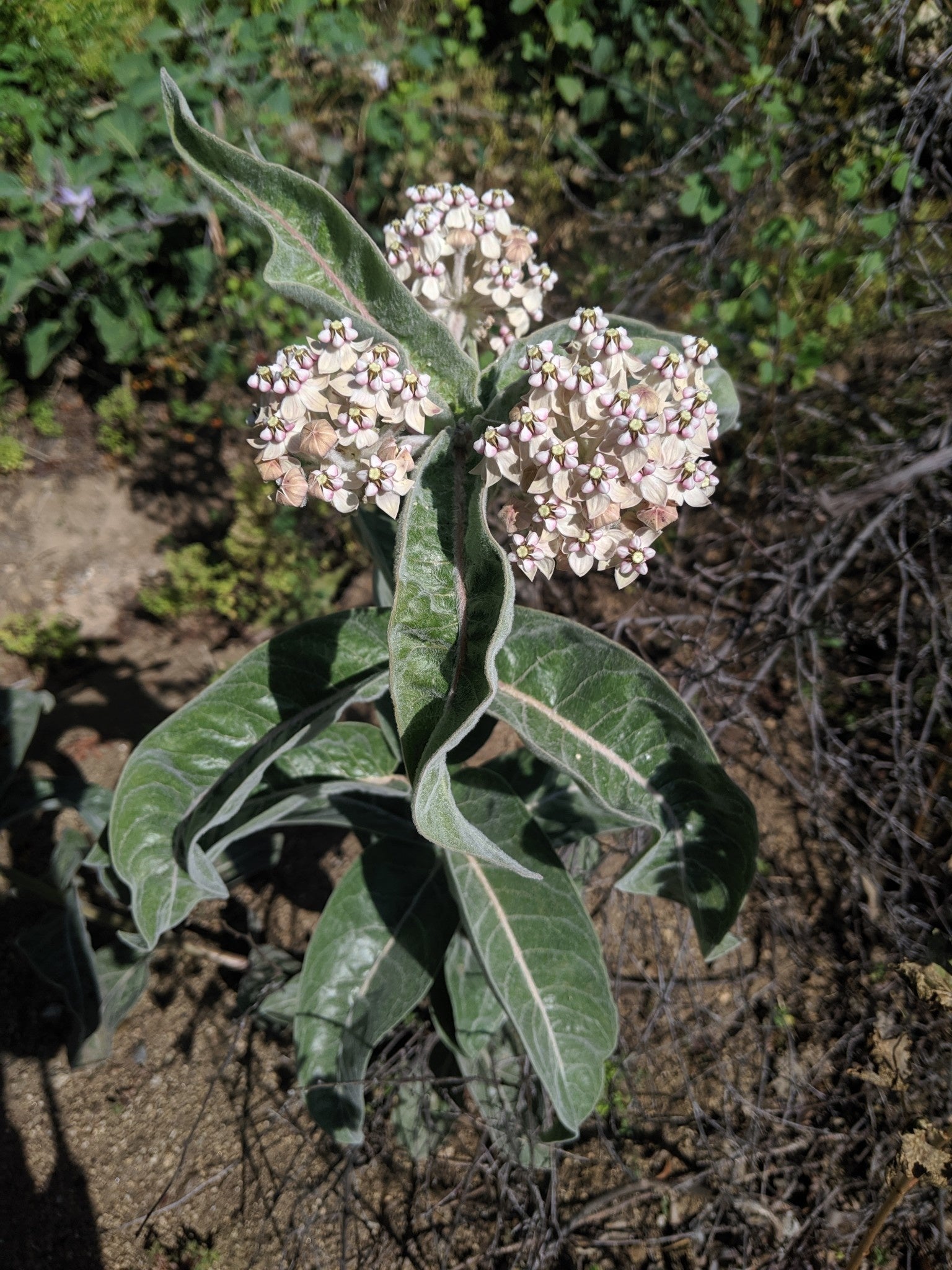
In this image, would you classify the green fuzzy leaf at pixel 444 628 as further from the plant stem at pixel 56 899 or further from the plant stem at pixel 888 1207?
the plant stem at pixel 56 899

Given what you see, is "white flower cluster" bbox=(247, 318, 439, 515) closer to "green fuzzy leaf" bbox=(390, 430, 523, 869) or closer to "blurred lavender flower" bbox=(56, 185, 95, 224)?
"green fuzzy leaf" bbox=(390, 430, 523, 869)

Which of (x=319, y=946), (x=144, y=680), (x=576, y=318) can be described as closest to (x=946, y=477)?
(x=576, y=318)

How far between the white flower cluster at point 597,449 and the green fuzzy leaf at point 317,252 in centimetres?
21

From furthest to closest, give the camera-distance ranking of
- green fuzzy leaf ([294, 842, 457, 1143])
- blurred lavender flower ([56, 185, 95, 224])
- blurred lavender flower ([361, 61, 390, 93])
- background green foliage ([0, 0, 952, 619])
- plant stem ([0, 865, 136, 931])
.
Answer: blurred lavender flower ([361, 61, 390, 93]) → blurred lavender flower ([56, 185, 95, 224]) → background green foliage ([0, 0, 952, 619]) → plant stem ([0, 865, 136, 931]) → green fuzzy leaf ([294, 842, 457, 1143])

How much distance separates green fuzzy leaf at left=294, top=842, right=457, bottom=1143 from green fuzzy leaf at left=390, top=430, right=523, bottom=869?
93 cm

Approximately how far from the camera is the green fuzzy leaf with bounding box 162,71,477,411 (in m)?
1.12

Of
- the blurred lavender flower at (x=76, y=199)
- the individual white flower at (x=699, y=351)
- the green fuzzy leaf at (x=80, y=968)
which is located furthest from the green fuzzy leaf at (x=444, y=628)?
the blurred lavender flower at (x=76, y=199)

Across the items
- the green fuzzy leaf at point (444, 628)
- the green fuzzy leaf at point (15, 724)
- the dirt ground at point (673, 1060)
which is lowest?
the dirt ground at point (673, 1060)

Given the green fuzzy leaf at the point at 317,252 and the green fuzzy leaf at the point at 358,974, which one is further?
the green fuzzy leaf at the point at 358,974

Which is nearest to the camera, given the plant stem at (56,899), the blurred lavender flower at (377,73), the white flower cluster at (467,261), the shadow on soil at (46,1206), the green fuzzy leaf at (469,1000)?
the white flower cluster at (467,261)

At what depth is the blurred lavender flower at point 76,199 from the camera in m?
3.33

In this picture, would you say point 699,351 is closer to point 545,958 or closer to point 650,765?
point 650,765

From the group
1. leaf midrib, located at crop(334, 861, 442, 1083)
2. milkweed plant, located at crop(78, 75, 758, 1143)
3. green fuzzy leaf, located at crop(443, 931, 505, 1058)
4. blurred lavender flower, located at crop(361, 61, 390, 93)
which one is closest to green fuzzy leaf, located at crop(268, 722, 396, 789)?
milkweed plant, located at crop(78, 75, 758, 1143)

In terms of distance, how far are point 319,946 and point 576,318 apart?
1.52m
